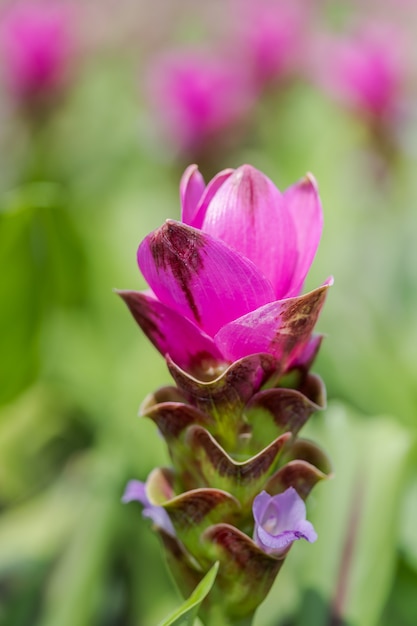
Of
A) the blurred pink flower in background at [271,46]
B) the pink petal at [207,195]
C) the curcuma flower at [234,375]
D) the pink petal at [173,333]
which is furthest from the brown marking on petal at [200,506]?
the blurred pink flower in background at [271,46]

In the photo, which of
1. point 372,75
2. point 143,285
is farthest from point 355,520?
point 372,75

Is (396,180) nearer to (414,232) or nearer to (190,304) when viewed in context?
(414,232)

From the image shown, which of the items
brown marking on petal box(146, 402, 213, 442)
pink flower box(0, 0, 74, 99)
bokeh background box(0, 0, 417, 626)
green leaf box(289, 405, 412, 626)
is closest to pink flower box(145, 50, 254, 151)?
bokeh background box(0, 0, 417, 626)

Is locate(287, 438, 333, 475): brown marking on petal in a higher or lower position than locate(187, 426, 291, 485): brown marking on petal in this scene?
lower

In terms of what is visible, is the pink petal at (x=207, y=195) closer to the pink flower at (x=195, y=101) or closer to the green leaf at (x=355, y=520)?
the green leaf at (x=355, y=520)

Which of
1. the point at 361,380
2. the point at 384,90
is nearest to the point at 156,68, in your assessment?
the point at 384,90

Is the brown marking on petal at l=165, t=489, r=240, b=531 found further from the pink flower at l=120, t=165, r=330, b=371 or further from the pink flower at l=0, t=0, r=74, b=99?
the pink flower at l=0, t=0, r=74, b=99

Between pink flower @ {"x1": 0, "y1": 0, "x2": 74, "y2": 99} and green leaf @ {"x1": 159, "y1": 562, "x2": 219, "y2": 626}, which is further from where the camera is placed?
pink flower @ {"x1": 0, "y1": 0, "x2": 74, "y2": 99}
